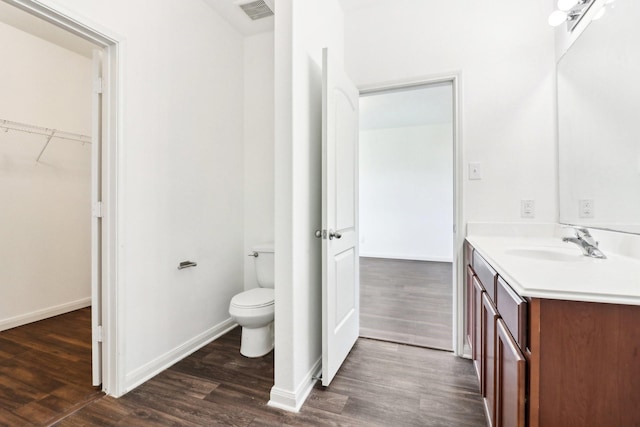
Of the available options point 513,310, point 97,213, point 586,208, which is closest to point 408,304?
point 586,208

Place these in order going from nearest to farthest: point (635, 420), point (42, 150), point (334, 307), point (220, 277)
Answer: point (635, 420), point (334, 307), point (220, 277), point (42, 150)

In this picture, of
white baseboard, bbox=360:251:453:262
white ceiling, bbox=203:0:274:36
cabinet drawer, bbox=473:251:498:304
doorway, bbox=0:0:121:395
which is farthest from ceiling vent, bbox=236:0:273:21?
white baseboard, bbox=360:251:453:262

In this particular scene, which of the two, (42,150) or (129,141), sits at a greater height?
(42,150)

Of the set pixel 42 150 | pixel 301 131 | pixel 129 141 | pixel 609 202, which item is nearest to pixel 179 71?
pixel 129 141

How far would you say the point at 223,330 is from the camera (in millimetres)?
2512

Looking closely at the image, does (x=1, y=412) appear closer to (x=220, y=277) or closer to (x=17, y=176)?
(x=220, y=277)

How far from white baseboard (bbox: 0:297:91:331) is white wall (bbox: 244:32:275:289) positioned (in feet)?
6.13

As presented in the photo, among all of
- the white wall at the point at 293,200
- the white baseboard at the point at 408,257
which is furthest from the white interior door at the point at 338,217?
Result: the white baseboard at the point at 408,257

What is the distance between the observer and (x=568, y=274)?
3.23 ft

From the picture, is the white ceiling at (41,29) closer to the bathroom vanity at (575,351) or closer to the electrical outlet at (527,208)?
the bathroom vanity at (575,351)

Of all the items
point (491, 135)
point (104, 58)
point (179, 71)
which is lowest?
point (491, 135)

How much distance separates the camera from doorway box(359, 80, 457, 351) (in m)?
4.33

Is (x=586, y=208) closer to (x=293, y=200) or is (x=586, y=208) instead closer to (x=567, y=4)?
(x=567, y=4)

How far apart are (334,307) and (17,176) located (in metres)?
3.06
